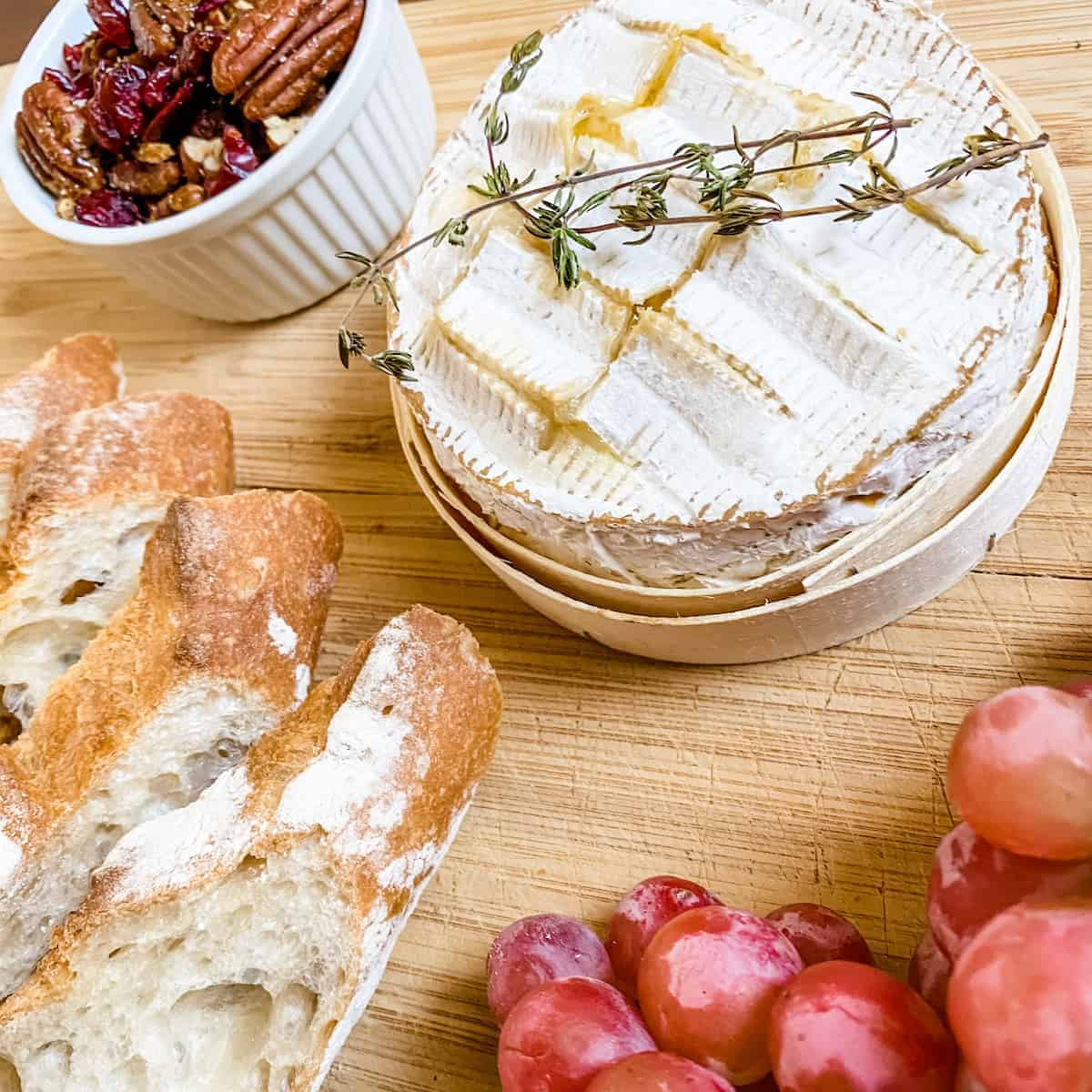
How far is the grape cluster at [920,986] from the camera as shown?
68 cm

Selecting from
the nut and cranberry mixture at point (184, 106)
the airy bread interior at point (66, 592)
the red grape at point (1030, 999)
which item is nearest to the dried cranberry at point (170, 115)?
the nut and cranberry mixture at point (184, 106)

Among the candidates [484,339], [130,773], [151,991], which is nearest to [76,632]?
[130,773]

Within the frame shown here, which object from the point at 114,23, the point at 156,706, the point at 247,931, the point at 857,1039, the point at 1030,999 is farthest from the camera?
the point at 114,23

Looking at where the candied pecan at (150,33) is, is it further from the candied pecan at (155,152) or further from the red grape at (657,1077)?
the red grape at (657,1077)

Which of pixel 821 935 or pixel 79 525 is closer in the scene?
pixel 821 935

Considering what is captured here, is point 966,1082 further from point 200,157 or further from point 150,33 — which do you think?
point 150,33

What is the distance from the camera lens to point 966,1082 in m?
0.77

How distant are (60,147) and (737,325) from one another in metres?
1.07

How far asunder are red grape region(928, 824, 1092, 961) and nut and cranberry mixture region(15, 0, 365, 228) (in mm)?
1235

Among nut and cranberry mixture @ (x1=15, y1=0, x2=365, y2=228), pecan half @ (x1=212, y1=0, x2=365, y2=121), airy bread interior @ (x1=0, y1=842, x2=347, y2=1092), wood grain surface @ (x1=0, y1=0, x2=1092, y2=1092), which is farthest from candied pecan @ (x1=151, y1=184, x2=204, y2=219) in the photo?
airy bread interior @ (x1=0, y1=842, x2=347, y2=1092)

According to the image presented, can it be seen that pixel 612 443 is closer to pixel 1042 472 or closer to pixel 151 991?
pixel 1042 472

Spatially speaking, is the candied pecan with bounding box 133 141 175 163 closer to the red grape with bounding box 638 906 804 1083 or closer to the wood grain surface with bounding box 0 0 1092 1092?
the wood grain surface with bounding box 0 0 1092 1092

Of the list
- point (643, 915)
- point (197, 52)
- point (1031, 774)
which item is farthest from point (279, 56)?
point (1031, 774)

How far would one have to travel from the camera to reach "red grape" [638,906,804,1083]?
88cm
